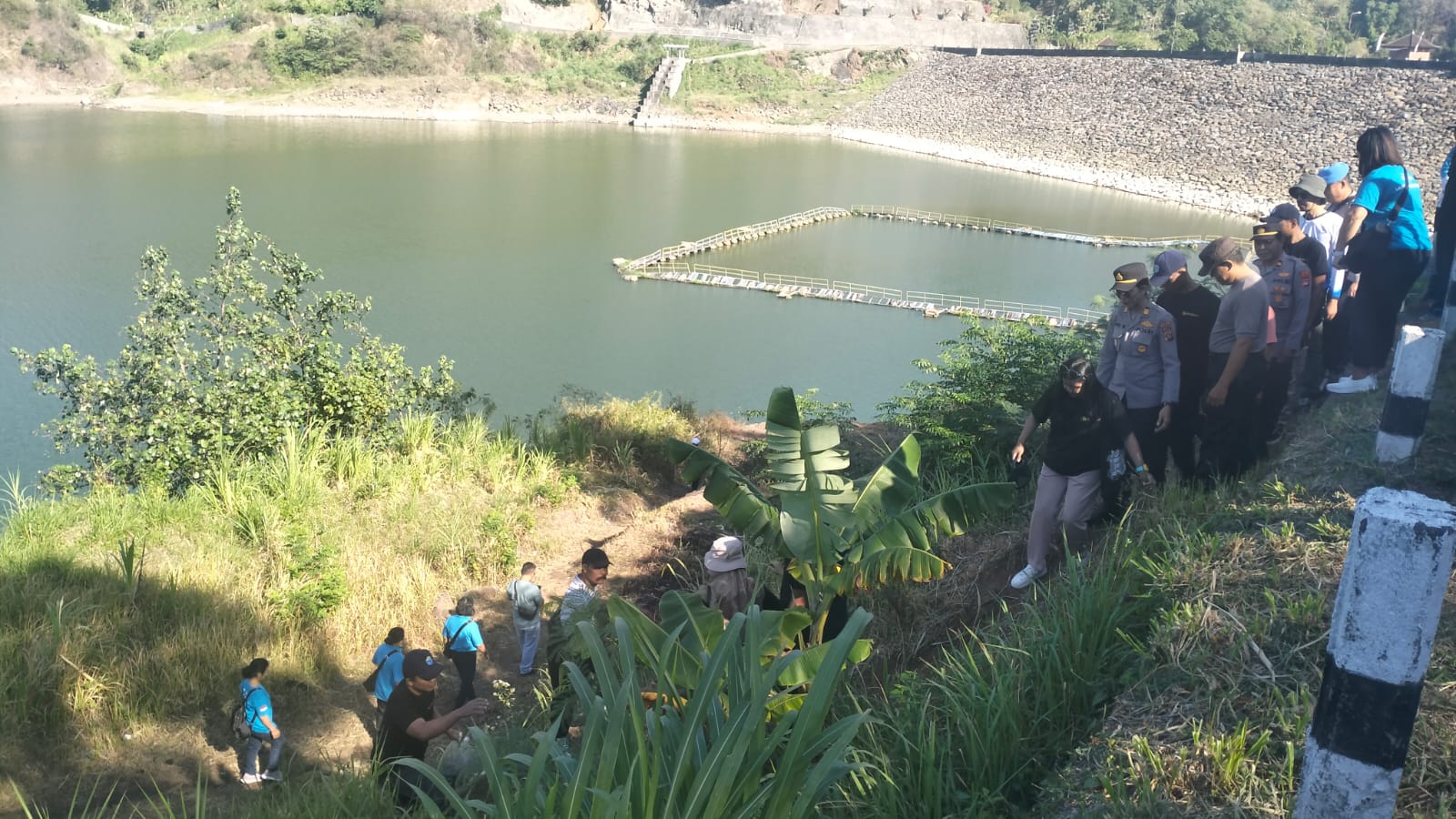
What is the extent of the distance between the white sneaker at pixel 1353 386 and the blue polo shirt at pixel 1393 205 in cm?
83

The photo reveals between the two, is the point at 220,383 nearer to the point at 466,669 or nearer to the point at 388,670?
the point at 466,669

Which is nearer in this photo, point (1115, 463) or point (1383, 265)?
point (1115, 463)

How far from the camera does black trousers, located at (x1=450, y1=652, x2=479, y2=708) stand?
5602 mm

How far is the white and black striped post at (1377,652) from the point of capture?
2.06 m

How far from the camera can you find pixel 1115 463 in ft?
15.3

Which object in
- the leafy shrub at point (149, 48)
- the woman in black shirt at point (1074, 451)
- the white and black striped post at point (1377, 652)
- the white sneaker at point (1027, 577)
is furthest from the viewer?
the leafy shrub at point (149, 48)

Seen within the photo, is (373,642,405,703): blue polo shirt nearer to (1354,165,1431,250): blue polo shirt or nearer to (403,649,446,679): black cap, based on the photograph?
(403,649,446,679): black cap

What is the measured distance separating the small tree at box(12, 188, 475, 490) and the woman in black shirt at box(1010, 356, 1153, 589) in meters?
6.99

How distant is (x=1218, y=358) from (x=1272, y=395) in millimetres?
455

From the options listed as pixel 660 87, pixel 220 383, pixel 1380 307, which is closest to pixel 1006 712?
pixel 1380 307

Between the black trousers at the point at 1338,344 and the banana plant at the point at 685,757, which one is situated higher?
the black trousers at the point at 1338,344

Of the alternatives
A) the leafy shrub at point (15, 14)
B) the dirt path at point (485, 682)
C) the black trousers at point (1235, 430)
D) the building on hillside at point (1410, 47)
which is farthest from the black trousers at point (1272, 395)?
the leafy shrub at point (15, 14)

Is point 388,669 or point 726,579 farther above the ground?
point 726,579

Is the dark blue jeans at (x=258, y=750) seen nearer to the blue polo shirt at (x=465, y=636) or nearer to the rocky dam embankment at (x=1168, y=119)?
the blue polo shirt at (x=465, y=636)
